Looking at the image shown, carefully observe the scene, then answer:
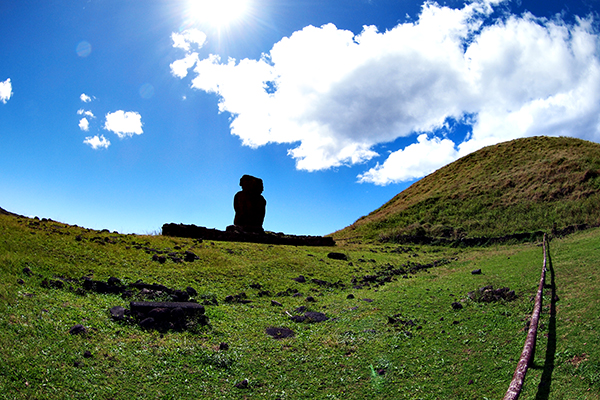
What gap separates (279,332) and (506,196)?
4100 centimetres

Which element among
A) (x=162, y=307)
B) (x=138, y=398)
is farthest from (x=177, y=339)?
(x=138, y=398)

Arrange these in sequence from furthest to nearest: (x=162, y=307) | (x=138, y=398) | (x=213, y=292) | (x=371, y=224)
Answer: (x=371, y=224), (x=213, y=292), (x=162, y=307), (x=138, y=398)


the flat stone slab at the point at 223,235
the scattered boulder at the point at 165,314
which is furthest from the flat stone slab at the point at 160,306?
the flat stone slab at the point at 223,235

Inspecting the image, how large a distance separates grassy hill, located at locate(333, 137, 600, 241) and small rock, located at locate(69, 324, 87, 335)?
110 feet

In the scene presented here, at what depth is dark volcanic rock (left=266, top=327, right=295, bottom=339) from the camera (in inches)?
372

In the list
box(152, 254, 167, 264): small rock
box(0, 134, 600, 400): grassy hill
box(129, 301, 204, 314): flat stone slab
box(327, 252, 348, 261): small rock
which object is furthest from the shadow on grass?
box(327, 252, 348, 261): small rock

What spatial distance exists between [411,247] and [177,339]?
2772 centimetres

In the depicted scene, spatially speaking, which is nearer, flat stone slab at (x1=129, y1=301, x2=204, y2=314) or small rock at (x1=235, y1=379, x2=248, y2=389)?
small rock at (x1=235, y1=379, x2=248, y2=389)

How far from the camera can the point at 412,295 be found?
13.2m

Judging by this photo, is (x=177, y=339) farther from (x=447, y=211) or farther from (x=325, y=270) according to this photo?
(x=447, y=211)

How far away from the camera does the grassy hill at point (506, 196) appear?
32906mm

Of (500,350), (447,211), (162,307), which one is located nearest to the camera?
(500,350)

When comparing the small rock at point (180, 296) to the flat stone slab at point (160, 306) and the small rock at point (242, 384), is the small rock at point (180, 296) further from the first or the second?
→ the small rock at point (242, 384)

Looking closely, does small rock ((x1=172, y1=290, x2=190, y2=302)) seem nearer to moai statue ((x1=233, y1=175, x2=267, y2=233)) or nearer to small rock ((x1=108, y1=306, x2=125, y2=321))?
small rock ((x1=108, y1=306, x2=125, y2=321))
